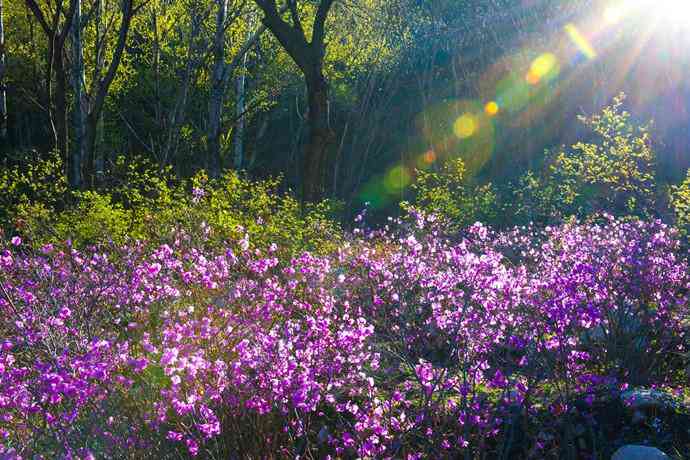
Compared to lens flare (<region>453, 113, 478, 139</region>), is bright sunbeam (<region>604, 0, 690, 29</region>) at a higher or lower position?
higher

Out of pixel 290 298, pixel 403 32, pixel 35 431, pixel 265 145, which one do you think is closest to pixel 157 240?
pixel 290 298

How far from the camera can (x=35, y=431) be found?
360 cm

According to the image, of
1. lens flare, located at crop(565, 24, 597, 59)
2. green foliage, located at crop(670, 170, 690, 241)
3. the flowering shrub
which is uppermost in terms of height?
lens flare, located at crop(565, 24, 597, 59)

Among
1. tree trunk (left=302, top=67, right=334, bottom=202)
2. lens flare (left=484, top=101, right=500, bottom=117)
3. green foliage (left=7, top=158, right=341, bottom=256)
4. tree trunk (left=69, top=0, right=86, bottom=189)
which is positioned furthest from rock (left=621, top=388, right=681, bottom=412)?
lens flare (left=484, top=101, right=500, bottom=117)

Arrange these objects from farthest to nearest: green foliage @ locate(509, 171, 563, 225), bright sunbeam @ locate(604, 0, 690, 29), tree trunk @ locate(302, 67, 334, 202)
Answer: bright sunbeam @ locate(604, 0, 690, 29), green foliage @ locate(509, 171, 563, 225), tree trunk @ locate(302, 67, 334, 202)

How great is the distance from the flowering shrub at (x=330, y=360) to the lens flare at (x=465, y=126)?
14.1m

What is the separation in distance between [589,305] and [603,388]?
0.56m

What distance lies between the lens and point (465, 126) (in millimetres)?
20188

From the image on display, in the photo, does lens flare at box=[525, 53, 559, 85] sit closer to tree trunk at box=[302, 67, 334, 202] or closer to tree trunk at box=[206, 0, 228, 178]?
tree trunk at box=[206, 0, 228, 178]

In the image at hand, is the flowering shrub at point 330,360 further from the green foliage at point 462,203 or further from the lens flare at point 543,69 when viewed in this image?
the lens flare at point 543,69

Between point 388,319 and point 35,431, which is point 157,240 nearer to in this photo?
point 388,319

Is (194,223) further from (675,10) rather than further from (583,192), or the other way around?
(675,10)

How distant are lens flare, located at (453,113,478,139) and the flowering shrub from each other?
14.1 m

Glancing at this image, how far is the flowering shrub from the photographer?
352 cm
